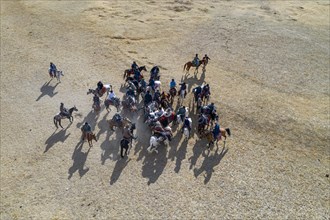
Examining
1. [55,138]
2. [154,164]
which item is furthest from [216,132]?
[55,138]

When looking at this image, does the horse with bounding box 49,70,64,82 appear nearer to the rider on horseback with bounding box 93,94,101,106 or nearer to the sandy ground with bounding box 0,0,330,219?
the sandy ground with bounding box 0,0,330,219

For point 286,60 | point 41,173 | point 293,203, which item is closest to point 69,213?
point 41,173

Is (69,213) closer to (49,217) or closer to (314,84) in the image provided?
(49,217)

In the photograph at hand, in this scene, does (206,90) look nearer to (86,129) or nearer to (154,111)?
(154,111)

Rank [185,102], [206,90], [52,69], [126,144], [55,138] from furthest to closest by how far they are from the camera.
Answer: [52,69]
[185,102]
[206,90]
[55,138]
[126,144]

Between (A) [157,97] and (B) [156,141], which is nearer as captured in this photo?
(B) [156,141]

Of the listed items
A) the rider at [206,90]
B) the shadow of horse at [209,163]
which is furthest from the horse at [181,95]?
the shadow of horse at [209,163]
